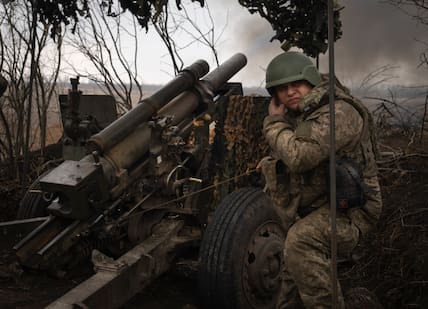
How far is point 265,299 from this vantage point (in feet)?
12.7

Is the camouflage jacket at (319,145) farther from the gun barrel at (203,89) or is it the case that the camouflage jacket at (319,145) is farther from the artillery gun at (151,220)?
the gun barrel at (203,89)

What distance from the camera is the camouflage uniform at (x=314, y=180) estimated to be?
2.76 metres

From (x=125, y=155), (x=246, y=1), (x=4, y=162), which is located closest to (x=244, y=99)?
(x=246, y=1)

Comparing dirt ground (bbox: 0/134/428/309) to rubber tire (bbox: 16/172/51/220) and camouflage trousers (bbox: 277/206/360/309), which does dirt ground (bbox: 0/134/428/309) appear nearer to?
rubber tire (bbox: 16/172/51/220)

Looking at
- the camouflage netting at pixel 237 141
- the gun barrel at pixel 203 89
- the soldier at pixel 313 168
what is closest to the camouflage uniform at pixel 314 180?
the soldier at pixel 313 168

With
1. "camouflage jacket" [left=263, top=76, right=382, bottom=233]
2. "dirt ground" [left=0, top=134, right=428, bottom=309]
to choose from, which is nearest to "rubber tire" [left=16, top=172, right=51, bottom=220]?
"dirt ground" [left=0, top=134, right=428, bottom=309]

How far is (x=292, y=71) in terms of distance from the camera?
2967 millimetres

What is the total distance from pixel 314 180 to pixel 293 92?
0.51m

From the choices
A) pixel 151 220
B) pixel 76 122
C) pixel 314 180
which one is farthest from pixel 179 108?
pixel 314 180

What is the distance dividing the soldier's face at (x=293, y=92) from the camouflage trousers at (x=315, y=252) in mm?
613

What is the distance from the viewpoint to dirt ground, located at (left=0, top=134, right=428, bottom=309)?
389cm

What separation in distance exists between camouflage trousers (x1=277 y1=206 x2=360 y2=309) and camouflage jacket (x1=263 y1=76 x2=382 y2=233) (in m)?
0.09

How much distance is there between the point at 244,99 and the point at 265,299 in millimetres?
1655

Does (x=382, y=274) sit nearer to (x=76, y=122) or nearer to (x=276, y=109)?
(x=276, y=109)
